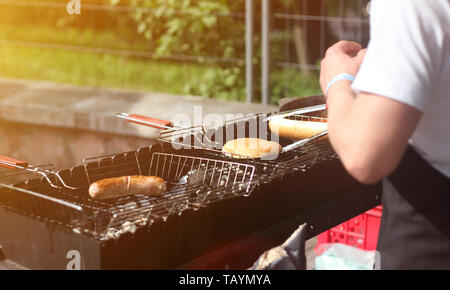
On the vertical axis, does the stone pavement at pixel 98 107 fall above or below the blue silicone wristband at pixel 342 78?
below

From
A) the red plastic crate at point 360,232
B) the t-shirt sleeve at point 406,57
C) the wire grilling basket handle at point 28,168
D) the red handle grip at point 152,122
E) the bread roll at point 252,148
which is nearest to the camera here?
the t-shirt sleeve at point 406,57

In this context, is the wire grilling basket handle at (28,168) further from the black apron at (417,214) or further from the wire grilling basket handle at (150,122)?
the black apron at (417,214)

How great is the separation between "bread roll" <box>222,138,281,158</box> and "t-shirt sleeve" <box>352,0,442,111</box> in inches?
40.9

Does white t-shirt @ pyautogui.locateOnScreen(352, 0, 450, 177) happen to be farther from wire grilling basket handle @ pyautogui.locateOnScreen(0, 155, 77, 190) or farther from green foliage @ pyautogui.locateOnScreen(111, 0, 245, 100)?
green foliage @ pyautogui.locateOnScreen(111, 0, 245, 100)

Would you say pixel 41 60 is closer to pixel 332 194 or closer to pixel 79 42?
pixel 79 42

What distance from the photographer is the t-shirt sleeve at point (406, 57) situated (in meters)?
1.17

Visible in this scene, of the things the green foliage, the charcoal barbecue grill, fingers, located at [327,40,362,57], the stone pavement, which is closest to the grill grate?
the charcoal barbecue grill

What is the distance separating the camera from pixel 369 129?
47.4 inches

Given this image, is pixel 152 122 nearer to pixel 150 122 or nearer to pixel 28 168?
pixel 150 122

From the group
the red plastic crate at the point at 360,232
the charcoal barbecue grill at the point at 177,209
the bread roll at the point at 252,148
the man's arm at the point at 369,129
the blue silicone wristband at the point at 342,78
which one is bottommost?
the red plastic crate at the point at 360,232

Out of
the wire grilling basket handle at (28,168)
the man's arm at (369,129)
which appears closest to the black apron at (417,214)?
the man's arm at (369,129)

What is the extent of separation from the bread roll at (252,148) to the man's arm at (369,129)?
34.6 inches

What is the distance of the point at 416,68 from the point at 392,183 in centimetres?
37

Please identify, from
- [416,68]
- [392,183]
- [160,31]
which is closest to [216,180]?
[392,183]
